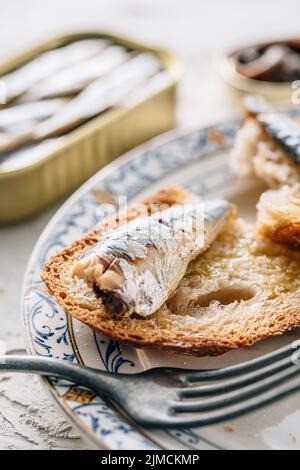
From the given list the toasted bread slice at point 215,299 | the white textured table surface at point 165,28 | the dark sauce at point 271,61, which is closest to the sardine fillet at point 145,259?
the toasted bread slice at point 215,299

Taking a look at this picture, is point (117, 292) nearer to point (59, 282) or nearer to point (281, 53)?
point (59, 282)

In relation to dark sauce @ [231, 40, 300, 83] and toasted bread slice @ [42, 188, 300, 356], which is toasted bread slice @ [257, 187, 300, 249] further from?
dark sauce @ [231, 40, 300, 83]

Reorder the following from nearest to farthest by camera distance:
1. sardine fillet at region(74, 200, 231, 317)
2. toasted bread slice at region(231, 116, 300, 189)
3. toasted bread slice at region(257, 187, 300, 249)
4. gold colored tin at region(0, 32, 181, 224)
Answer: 1. sardine fillet at region(74, 200, 231, 317)
2. toasted bread slice at region(257, 187, 300, 249)
3. toasted bread slice at region(231, 116, 300, 189)
4. gold colored tin at region(0, 32, 181, 224)

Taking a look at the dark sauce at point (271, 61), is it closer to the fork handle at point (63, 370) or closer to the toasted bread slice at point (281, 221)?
the toasted bread slice at point (281, 221)

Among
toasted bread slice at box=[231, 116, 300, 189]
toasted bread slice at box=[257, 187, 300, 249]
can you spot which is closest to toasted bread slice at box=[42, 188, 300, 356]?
toasted bread slice at box=[257, 187, 300, 249]
